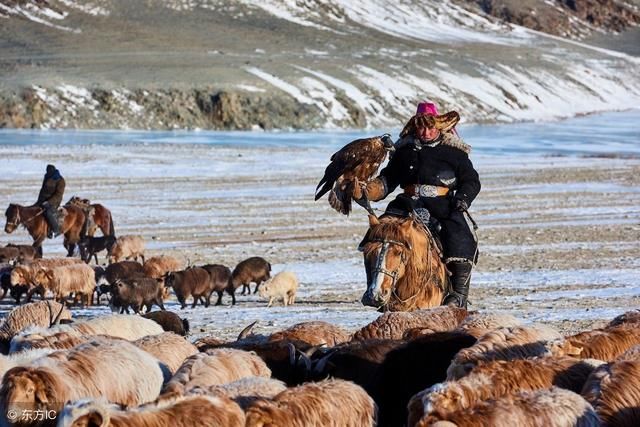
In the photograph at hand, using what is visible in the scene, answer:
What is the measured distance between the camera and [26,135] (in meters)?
55.1

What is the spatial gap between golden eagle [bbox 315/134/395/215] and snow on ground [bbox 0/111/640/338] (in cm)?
283

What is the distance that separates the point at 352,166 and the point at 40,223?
12499 millimetres

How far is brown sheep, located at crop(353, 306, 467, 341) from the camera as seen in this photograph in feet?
29.4

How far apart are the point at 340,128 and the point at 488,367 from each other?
196ft

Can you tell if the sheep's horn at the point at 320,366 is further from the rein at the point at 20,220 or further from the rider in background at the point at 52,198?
the rein at the point at 20,220

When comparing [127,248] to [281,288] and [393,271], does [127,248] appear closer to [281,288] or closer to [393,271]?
[281,288]

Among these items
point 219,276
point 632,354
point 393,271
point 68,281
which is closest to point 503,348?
point 632,354

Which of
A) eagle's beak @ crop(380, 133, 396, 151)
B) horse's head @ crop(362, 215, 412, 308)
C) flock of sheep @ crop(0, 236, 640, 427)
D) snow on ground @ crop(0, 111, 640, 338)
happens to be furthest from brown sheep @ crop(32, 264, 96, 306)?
horse's head @ crop(362, 215, 412, 308)

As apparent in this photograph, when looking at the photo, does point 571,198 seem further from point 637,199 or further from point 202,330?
point 202,330

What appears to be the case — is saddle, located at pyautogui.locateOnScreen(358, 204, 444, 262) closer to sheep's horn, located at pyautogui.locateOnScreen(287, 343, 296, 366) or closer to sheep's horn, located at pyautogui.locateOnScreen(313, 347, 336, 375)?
sheep's horn, located at pyautogui.locateOnScreen(287, 343, 296, 366)

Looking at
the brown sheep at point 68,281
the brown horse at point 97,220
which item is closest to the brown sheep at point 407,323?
the brown sheep at point 68,281

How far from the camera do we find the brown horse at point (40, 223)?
842 inches

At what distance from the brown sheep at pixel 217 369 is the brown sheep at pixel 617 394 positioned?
2220mm

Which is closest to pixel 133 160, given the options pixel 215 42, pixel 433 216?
pixel 433 216
